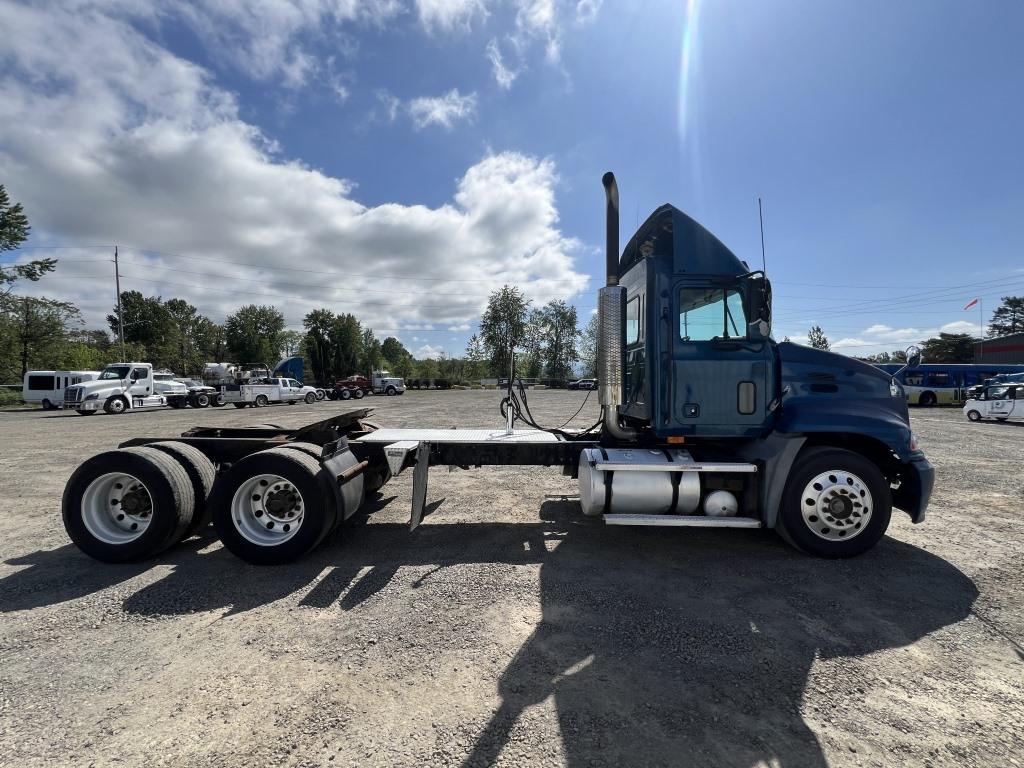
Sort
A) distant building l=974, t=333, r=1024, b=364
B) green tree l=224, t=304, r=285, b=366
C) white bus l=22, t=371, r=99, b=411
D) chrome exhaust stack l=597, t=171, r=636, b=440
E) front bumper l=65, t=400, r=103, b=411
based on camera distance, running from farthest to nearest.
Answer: green tree l=224, t=304, r=285, b=366
distant building l=974, t=333, r=1024, b=364
white bus l=22, t=371, r=99, b=411
front bumper l=65, t=400, r=103, b=411
chrome exhaust stack l=597, t=171, r=636, b=440

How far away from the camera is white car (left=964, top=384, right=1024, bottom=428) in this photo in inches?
704

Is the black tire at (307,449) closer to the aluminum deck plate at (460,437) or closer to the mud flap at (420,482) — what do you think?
the aluminum deck plate at (460,437)

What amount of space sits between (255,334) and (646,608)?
93.3 metres

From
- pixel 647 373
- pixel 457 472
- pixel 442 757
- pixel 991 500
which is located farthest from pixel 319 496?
pixel 991 500

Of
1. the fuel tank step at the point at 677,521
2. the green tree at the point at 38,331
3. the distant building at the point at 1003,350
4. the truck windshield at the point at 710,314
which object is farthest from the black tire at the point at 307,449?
the distant building at the point at 1003,350

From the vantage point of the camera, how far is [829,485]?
4285mm

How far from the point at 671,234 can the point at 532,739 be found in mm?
4590

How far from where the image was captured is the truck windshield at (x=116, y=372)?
24000 mm

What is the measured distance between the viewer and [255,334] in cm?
8169

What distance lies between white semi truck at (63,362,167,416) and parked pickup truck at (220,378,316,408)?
145 inches

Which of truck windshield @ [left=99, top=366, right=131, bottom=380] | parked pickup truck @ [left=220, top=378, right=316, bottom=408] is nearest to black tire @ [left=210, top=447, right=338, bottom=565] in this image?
truck windshield @ [left=99, top=366, right=131, bottom=380]

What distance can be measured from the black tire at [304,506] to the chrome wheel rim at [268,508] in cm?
10

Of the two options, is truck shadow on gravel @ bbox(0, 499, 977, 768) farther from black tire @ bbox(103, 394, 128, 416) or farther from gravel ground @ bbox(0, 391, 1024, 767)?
black tire @ bbox(103, 394, 128, 416)

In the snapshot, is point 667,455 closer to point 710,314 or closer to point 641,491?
point 641,491
